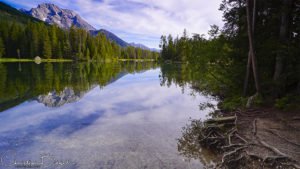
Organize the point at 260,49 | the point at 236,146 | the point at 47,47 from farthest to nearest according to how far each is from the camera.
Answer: the point at 47,47 → the point at 260,49 → the point at 236,146

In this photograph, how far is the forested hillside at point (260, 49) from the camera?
39.4 feet

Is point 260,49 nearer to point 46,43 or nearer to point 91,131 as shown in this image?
point 91,131

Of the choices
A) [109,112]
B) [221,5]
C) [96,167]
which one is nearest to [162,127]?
[109,112]

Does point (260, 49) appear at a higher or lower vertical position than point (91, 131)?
higher

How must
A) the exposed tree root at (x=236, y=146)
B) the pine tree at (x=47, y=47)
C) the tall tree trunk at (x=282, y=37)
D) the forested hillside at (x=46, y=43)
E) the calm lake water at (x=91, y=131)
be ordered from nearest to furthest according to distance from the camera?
1. the exposed tree root at (x=236, y=146)
2. the calm lake water at (x=91, y=131)
3. the tall tree trunk at (x=282, y=37)
4. the pine tree at (x=47, y=47)
5. the forested hillside at (x=46, y=43)

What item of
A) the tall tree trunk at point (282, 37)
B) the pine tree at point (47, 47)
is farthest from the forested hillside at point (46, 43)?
the tall tree trunk at point (282, 37)

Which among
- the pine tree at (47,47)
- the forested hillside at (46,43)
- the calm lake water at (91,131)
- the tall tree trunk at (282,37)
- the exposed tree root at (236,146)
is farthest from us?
the forested hillside at (46,43)

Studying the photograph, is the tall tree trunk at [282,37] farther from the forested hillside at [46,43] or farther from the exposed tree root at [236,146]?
the forested hillside at [46,43]

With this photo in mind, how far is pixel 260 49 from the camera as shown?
13289 millimetres

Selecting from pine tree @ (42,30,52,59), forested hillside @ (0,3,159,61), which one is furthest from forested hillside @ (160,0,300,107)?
pine tree @ (42,30,52,59)

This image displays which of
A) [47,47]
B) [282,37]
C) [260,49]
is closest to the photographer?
[282,37]

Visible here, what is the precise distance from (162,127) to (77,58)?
91.3 meters

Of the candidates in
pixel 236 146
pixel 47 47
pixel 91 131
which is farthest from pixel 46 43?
pixel 236 146

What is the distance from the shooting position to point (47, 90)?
20.4 metres
